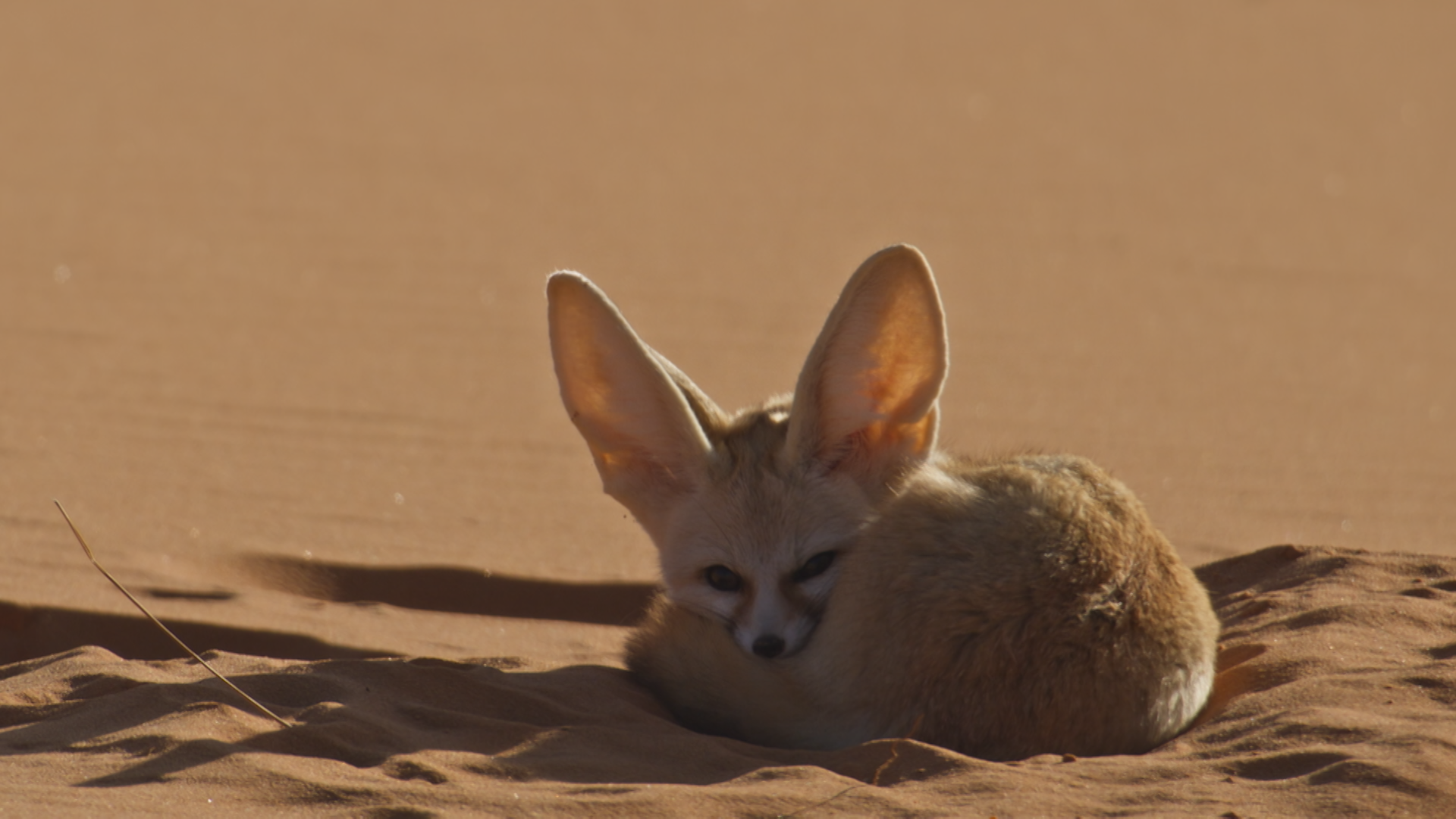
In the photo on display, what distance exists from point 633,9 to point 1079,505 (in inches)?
698

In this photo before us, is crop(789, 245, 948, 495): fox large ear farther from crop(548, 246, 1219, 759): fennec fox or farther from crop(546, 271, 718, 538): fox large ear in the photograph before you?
crop(546, 271, 718, 538): fox large ear

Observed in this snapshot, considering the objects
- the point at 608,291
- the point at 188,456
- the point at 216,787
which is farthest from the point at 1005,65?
the point at 216,787

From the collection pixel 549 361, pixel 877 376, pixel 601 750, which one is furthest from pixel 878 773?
pixel 549 361

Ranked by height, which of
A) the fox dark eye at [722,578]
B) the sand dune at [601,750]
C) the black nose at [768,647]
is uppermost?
the fox dark eye at [722,578]

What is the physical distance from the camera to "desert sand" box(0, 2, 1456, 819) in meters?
2.96

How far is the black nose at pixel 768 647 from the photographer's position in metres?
3.17

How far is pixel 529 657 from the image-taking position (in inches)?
156

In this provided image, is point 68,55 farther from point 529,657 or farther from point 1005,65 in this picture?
point 529,657

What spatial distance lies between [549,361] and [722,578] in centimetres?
434

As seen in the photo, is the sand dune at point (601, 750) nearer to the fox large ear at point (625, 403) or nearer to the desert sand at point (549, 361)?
the desert sand at point (549, 361)

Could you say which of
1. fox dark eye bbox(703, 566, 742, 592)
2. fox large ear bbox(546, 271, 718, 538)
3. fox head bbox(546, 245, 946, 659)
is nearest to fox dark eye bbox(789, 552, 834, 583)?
fox head bbox(546, 245, 946, 659)

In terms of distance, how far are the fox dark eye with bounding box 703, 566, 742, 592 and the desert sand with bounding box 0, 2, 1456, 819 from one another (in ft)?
1.00

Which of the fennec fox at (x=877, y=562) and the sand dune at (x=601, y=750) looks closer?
the sand dune at (x=601, y=750)

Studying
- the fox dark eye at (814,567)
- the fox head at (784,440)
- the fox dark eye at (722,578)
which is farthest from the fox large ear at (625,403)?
the fox dark eye at (814,567)
